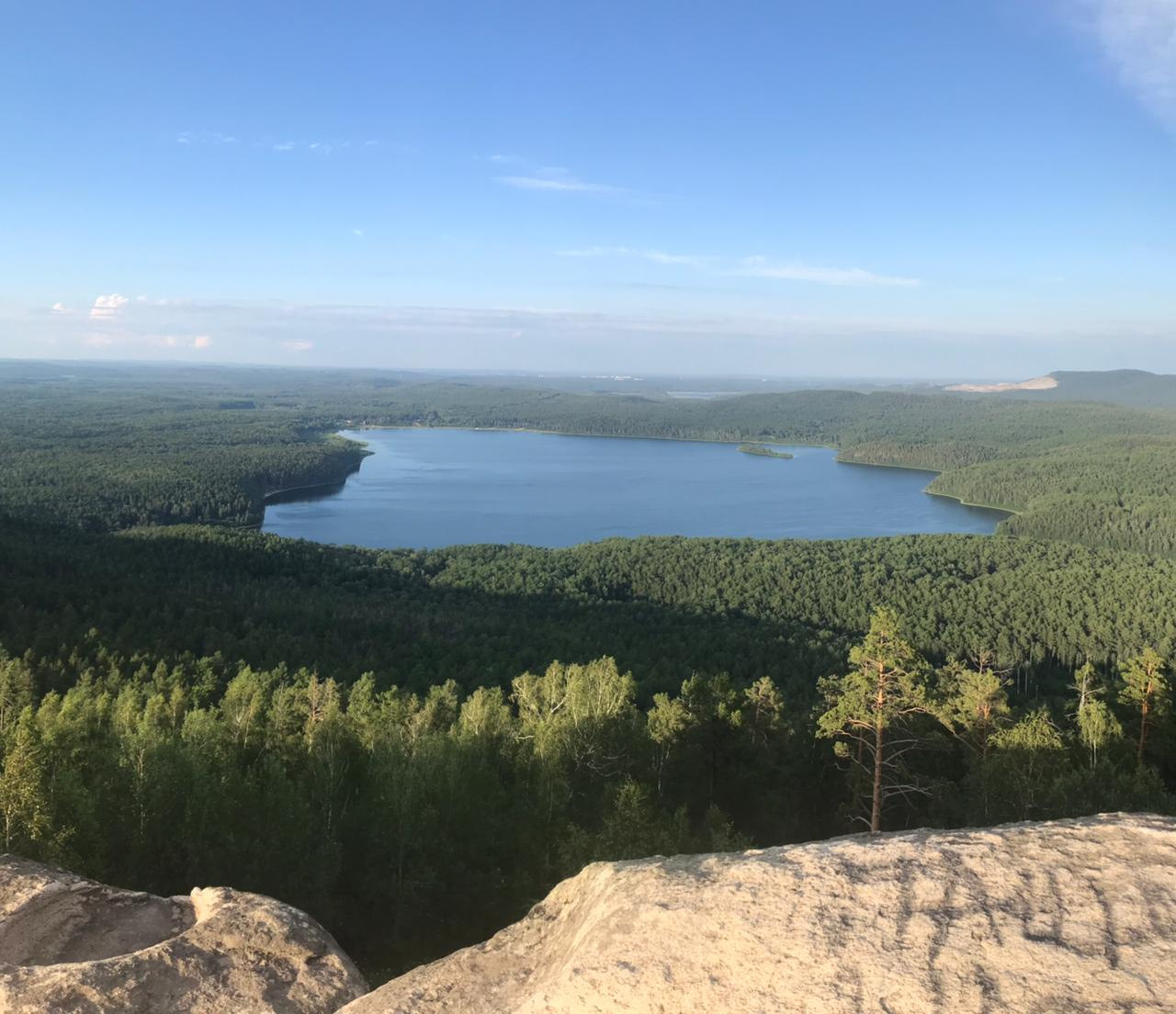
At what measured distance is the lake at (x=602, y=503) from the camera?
9875cm

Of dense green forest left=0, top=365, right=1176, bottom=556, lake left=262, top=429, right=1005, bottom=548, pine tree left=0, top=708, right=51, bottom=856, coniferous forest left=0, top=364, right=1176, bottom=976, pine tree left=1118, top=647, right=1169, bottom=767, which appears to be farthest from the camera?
dense green forest left=0, top=365, right=1176, bottom=556

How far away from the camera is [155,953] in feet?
20.7

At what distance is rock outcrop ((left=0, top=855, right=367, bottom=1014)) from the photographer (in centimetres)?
585

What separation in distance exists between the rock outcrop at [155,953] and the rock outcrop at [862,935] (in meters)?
0.97

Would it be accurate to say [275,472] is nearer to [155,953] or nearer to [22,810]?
[22,810]

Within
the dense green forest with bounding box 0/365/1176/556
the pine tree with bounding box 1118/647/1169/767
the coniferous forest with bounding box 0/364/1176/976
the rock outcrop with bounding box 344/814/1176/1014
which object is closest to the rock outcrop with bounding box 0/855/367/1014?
the rock outcrop with bounding box 344/814/1176/1014

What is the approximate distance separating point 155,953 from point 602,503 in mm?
114952

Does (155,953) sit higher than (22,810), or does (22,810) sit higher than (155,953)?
(155,953)

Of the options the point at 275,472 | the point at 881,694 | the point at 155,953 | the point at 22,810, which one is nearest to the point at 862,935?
the point at 155,953

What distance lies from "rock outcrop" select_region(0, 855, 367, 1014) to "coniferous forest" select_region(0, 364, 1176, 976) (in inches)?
143

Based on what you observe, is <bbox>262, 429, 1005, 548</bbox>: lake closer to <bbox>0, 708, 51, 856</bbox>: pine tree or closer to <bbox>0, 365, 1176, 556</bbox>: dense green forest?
<bbox>0, 365, 1176, 556</bbox>: dense green forest

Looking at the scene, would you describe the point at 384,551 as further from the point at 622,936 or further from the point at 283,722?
the point at 622,936

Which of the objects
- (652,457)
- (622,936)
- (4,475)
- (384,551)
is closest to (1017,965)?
(622,936)

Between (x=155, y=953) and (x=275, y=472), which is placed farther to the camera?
(x=275, y=472)
